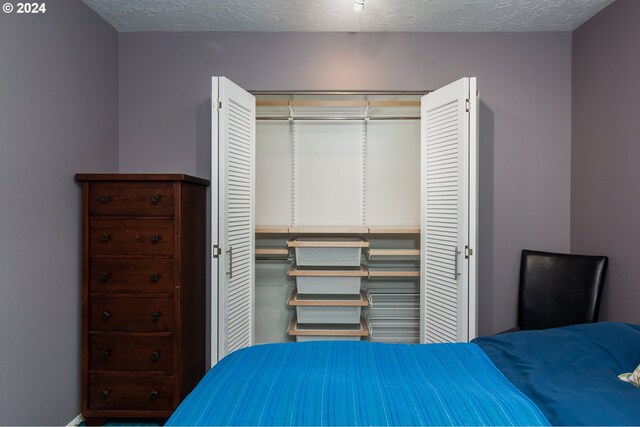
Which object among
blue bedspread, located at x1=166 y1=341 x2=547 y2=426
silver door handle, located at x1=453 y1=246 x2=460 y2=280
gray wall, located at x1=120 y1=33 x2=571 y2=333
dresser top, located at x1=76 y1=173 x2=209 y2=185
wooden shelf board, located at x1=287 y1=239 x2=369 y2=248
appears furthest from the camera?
wooden shelf board, located at x1=287 y1=239 x2=369 y2=248

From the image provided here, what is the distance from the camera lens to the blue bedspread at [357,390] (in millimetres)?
979

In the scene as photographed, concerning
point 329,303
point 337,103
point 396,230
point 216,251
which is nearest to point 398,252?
point 396,230

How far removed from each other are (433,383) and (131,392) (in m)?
1.91

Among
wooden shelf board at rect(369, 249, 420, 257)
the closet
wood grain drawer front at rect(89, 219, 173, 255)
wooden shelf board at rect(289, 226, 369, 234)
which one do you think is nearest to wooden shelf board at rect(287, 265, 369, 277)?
the closet

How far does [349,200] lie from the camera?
134 inches

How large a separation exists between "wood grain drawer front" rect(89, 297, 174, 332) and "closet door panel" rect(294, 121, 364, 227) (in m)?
1.42

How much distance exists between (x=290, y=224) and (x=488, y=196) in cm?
160

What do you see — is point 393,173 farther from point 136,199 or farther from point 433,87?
point 136,199

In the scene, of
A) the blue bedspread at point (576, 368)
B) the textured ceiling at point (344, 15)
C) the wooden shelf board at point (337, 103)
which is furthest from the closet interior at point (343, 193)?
the blue bedspread at point (576, 368)

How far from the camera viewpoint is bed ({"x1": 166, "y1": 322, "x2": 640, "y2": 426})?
98 centimetres

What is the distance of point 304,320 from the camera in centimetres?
307

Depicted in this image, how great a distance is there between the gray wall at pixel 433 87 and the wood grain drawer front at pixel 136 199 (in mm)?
638

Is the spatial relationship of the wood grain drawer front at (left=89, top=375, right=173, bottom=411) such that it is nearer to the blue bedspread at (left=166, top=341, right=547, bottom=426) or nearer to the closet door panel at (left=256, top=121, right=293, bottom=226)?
the blue bedspread at (left=166, top=341, right=547, bottom=426)

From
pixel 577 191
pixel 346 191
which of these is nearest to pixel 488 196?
pixel 577 191
